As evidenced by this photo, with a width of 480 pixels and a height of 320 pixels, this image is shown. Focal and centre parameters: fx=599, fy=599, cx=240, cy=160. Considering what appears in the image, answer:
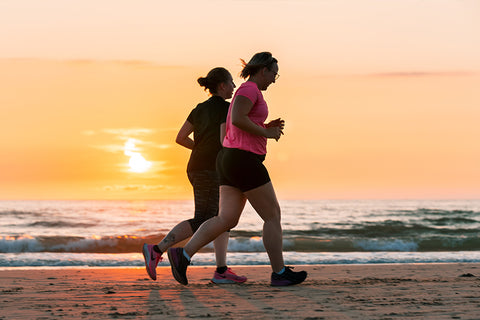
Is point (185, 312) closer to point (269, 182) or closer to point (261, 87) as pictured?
point (269, 182)

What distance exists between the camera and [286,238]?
43.9 ft

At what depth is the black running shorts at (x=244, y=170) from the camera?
4.53 meters

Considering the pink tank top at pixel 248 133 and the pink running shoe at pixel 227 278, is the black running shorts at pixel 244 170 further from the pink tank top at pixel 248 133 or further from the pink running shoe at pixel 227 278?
the pink running shoe at pixel 227 278

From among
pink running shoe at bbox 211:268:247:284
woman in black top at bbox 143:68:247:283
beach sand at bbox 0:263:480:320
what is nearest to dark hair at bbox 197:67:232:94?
woman in black top at bbox 143:68:247:283

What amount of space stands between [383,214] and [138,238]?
1629 centimetres

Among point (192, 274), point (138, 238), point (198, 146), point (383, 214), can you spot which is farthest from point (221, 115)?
point (383, 214)

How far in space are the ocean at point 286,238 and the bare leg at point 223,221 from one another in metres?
3.41

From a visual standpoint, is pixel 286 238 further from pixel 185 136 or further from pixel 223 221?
pixel 223 221

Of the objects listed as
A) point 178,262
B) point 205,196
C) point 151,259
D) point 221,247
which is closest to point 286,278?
point 221,247

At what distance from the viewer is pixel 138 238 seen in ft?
43.4

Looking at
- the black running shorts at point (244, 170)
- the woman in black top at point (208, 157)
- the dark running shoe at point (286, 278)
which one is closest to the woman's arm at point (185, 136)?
the woman in black top at point (208, 157)

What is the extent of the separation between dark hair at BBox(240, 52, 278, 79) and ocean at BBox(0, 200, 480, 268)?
12.8 ft

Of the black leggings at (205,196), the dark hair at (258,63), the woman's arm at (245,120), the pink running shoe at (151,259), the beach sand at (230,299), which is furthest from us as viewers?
the black leggings at (205,196)

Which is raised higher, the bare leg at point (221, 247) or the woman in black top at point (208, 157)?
the woman in black top at point (208, 157)
